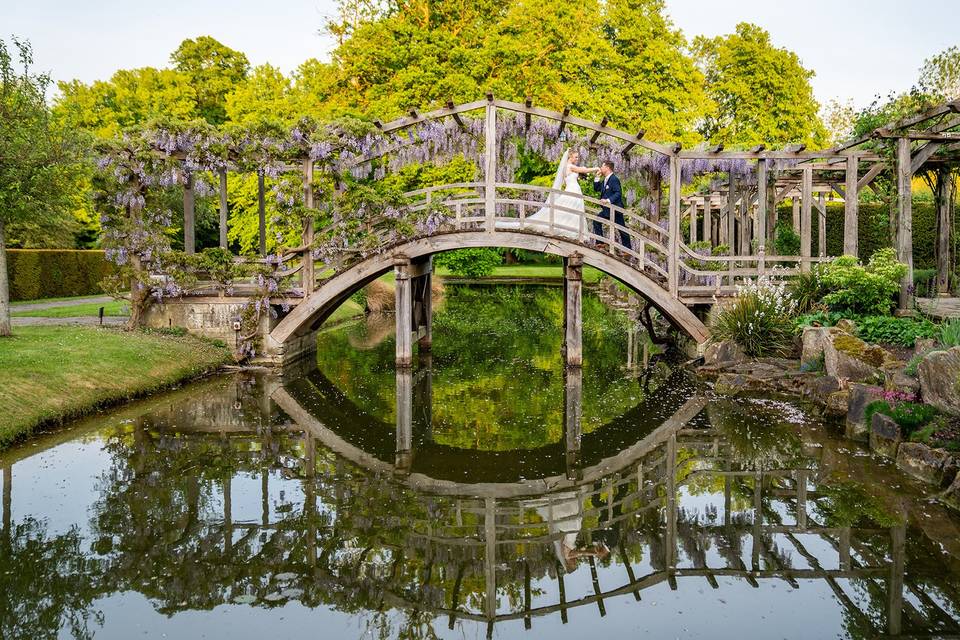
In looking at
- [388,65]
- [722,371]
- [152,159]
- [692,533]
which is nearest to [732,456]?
[692,533]

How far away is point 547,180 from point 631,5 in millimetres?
6943

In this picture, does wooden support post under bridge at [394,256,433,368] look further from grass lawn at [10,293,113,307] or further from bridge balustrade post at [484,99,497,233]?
grass lawn at [10,293,113,307]

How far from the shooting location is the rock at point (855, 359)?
11.6 metres

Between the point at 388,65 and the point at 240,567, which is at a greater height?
the point at 388,65

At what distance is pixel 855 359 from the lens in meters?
11.8

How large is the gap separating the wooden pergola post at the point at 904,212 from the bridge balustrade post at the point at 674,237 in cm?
384

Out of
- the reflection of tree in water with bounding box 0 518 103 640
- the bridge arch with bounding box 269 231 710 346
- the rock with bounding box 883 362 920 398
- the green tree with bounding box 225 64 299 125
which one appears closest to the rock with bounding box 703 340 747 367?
the bridge arch with bounding box 269 231 710 346

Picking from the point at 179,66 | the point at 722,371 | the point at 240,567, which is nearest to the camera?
the point at 240,567

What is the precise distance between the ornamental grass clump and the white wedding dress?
A: 324 centimetres

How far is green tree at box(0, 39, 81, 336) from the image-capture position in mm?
13195

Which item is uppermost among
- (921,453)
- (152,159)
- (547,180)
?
(547,180)

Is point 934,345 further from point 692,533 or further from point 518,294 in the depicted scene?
point 518,294

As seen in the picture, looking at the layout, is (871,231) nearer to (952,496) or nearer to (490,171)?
(490,171)

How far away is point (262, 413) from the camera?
12.4m
